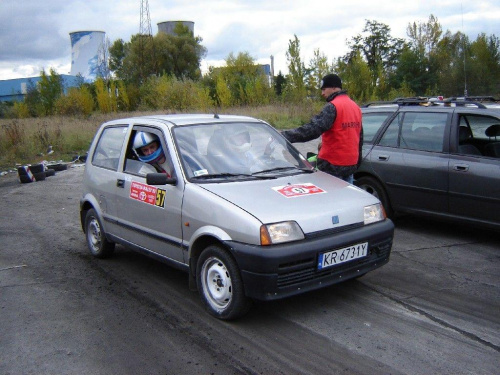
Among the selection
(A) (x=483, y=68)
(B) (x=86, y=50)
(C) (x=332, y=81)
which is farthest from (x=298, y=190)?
(B) (x=86, y=50)

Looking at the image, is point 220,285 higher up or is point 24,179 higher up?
point 220,285

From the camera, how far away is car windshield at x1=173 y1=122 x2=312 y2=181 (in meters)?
4.57

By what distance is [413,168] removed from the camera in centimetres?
652

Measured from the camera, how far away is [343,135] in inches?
227

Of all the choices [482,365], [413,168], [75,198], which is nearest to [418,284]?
[482,365]

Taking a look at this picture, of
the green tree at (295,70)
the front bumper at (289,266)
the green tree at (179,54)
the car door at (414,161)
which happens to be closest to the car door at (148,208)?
the front bumper at (289,266)

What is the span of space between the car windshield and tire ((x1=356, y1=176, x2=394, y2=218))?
2.13m

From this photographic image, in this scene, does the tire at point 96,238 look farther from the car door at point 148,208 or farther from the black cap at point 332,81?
the black cap at point 332,81

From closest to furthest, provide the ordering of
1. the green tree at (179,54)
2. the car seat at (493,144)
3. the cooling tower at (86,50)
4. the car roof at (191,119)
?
the car roof at (191,119), the car seat at (493,144), the green tree at (179,54), the cooling tower at (86,50)

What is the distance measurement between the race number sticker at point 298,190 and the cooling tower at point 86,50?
7052 cm

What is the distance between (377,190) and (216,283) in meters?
Result: 3.67

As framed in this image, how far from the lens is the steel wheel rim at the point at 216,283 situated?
3984 mm

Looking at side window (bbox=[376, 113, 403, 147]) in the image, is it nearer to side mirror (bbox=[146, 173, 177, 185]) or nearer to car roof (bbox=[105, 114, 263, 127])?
car roof (bbox=[105, 114, 263, 127])

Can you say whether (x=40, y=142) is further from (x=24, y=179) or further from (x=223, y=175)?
(x=223, y=175)
